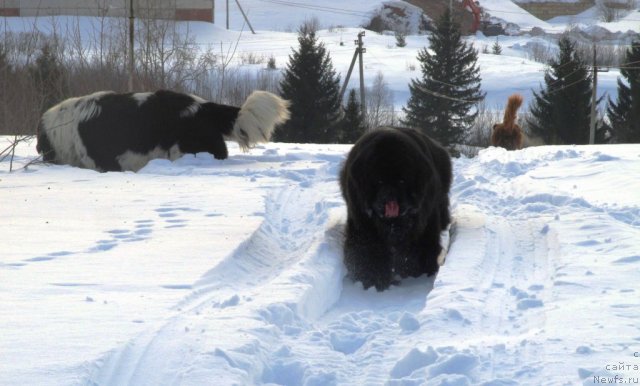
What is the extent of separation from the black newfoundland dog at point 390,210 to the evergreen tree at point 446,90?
40.3 m

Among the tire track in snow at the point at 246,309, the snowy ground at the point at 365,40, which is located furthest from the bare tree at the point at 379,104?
the tire track in snow at the point at 246,309

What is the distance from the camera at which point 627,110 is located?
47688mm

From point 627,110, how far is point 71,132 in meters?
39.9

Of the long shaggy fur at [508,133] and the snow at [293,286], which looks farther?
the long shaggy fur at [508,133]

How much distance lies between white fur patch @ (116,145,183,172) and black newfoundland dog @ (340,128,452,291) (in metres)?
6.25

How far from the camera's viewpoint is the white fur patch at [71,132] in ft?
44.6

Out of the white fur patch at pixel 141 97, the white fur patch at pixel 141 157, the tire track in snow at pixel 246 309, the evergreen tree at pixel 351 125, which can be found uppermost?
the white fur patch at pixel 141 97

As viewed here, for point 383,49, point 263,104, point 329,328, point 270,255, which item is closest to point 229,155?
point 263,104

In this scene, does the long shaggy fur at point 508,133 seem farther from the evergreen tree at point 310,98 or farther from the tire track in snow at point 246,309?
the evergreen tree at point 310,98

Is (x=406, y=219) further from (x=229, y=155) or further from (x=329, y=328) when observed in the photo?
(x=229, y=155)

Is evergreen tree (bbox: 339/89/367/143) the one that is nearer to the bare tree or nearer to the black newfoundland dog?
the bare tree

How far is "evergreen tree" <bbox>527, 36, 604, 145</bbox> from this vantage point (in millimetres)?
48219

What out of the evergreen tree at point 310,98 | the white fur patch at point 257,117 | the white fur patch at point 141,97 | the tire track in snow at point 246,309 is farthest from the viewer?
the evergreen tree at point 310,98

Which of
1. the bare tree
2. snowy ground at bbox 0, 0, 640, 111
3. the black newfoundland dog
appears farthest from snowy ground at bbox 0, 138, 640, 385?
the bare tree
